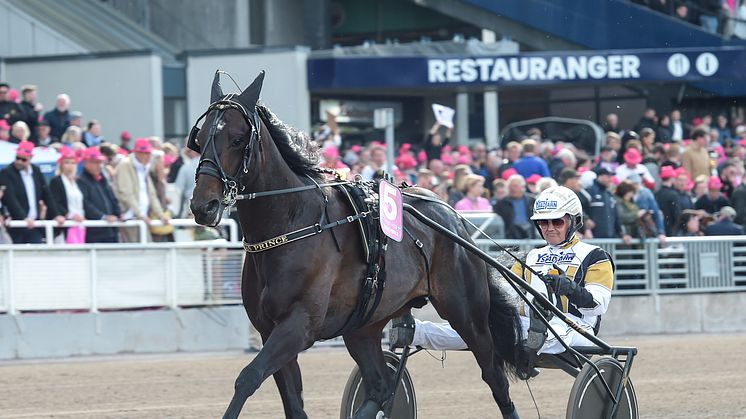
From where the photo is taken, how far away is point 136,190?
13.0 metres

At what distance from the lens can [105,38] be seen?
23625mm

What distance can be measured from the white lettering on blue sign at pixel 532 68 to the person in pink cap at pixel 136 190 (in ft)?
27.9

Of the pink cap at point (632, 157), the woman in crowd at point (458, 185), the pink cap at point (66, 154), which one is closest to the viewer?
the pink cap at point (66, 154)

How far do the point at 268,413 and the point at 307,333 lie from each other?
2.44 meters

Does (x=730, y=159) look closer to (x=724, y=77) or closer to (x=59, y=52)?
(x=724, y=77)

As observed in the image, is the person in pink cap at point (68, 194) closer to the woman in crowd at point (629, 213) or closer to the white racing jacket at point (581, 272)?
the woman in crowd at point (629, 213)

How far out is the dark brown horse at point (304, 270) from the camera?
641 centimetres

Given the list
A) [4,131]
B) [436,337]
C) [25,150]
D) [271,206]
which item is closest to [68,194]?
[25,150]

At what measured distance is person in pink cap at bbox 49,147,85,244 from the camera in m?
12.5

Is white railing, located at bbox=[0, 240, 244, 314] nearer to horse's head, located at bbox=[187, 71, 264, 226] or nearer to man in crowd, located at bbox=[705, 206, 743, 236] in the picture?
man in crowd, located at bbox=[705, 206, 743, 236]

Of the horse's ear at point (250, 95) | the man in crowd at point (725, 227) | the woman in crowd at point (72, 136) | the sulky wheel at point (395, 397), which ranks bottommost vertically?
the sulky wheel at point (395, 397)

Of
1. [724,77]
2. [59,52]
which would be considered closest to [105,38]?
[59,52]

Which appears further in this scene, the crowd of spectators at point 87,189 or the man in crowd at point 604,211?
the man in crowd at point 604,211

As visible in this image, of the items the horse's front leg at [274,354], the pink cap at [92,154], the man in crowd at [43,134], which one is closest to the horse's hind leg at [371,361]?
the horse's front leg at [274,354]
